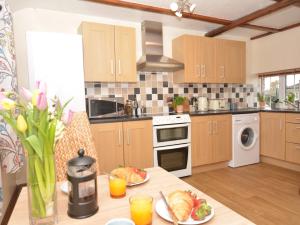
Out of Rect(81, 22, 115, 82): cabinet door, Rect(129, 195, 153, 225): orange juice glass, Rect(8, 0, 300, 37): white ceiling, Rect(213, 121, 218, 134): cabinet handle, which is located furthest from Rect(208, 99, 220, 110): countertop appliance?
Rect(129, 195, 153, 225): orange juice glass

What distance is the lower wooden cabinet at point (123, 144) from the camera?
102 inches

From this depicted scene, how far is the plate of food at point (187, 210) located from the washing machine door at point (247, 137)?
9.66ft

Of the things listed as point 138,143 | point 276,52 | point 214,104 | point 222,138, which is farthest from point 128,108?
point 276,52

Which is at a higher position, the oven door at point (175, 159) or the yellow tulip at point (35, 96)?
the yellow tulip at point (35, 96)

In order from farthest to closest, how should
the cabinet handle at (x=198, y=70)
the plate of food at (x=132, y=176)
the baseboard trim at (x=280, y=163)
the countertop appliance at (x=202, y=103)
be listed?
the countertop appliance at (x=202, y=103)
the cabinet handle at (x=198, y=70)
the baseboard trim at (x=280, y=163)
the plate of food at (x=132, y=176)

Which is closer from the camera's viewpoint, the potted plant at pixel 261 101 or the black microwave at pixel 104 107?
the black microwave at pixel 104 107

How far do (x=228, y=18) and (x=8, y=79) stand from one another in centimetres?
302

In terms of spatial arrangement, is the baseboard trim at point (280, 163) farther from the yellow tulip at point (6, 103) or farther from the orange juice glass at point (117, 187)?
the yellow tulip at point (6, 103)

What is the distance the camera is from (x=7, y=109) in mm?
642

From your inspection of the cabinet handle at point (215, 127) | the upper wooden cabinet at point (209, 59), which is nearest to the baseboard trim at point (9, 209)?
the cabinet handle at point (215, 127)

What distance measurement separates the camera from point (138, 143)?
2756mm

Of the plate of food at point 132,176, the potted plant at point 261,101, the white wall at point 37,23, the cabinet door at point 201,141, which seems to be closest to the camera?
the plate of food at point 132,176

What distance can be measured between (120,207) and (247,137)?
3.31m

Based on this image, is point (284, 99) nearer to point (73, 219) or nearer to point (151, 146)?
point (151, 146)
